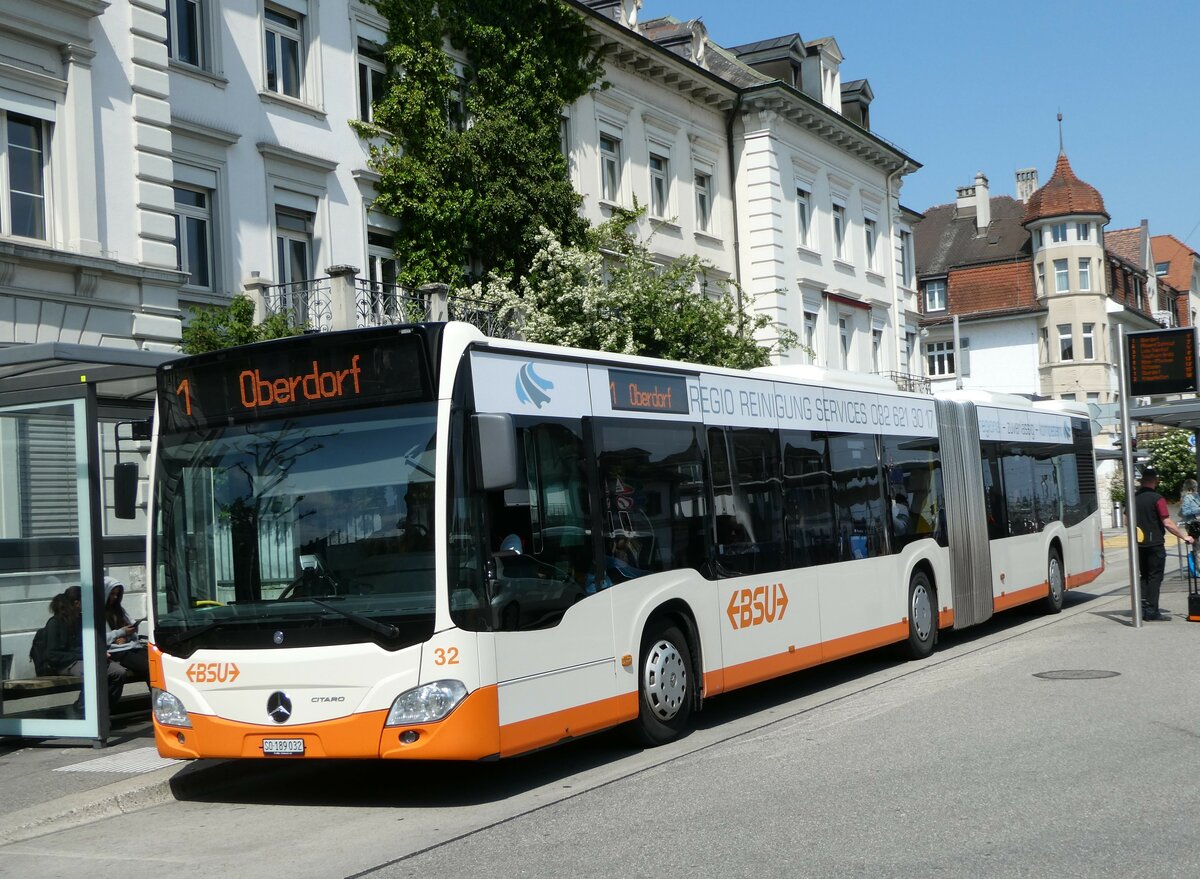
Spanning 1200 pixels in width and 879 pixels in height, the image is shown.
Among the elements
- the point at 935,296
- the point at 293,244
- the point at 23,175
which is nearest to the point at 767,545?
the point at 23,175

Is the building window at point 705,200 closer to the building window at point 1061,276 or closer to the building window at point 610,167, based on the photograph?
the building window at point 610,167

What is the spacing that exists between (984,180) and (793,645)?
2763 inches

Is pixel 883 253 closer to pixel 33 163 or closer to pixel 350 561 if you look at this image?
pixel 33 163

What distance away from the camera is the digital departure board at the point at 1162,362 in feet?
56.3

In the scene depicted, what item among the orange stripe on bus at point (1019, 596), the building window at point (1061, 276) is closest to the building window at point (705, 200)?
the orange stripe on bus at point (1019, 596)

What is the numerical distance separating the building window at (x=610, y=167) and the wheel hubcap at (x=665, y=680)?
20576mm

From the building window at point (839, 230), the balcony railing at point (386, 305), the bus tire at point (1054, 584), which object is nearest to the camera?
the bus tire at point (1054, 584)

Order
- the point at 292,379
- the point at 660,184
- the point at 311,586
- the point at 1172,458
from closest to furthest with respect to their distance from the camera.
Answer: the point at 311,586 → the point at 292,379 → the point at 660,184 → the point at 1172,458

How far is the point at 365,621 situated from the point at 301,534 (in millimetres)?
666

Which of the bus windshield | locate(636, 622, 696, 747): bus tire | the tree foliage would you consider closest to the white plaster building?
the tree foliage

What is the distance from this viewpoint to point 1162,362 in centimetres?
1725

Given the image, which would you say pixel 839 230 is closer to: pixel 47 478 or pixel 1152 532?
pixel 1152 532

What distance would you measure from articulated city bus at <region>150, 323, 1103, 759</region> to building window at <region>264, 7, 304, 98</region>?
43.0ft

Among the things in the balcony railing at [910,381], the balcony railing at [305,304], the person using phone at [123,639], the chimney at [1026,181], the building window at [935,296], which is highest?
the chimney at [1026,181]
